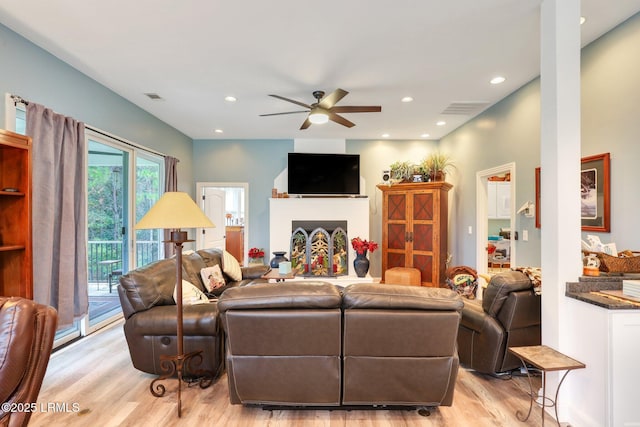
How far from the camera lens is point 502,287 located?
2.36m

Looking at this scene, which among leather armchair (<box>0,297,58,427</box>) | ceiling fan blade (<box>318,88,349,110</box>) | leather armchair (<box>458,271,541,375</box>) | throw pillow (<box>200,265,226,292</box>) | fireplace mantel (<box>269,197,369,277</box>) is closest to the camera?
leather armchair (<box>0,297,58,427</box>)

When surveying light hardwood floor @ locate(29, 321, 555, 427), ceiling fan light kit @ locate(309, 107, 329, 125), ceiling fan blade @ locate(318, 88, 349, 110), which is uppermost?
ceiling fan blade @ locate(318, 88, 349, 110)

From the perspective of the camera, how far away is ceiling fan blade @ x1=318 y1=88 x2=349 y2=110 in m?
3.16

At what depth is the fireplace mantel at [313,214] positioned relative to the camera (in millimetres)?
5961

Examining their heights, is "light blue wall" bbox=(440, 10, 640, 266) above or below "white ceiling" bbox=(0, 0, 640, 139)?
below

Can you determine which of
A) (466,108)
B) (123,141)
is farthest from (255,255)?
(466,108)

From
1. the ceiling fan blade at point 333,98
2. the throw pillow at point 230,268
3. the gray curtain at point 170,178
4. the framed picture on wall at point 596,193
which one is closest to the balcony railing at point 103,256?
the gray curtain at point 170,178

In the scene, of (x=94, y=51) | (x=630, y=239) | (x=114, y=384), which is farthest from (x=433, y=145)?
(x=114, y=384)

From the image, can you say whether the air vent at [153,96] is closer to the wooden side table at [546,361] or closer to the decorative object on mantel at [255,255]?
the decorative object on mantel at [255,255]

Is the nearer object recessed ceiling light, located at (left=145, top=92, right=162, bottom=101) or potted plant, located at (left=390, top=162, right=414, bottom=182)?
recessed ceiling light, located at (left=145, top=92, right=162, bottom=101)

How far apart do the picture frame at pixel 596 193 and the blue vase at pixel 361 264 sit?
10.8ft

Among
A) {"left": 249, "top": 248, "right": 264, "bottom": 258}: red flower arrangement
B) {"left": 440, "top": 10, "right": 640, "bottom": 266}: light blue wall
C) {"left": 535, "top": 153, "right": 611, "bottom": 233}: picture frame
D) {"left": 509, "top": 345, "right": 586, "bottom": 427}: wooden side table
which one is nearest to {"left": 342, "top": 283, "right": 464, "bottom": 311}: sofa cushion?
{"left": 509, "top": 345, "right": 586, "bottom": 427}: wooden side table

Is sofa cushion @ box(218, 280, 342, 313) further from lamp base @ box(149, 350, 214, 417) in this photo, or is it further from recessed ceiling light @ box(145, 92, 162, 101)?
recessed ceiling light @ box(145, 92, 162, 101)

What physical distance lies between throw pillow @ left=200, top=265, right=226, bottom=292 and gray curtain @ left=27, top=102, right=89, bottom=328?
3.94 ft
